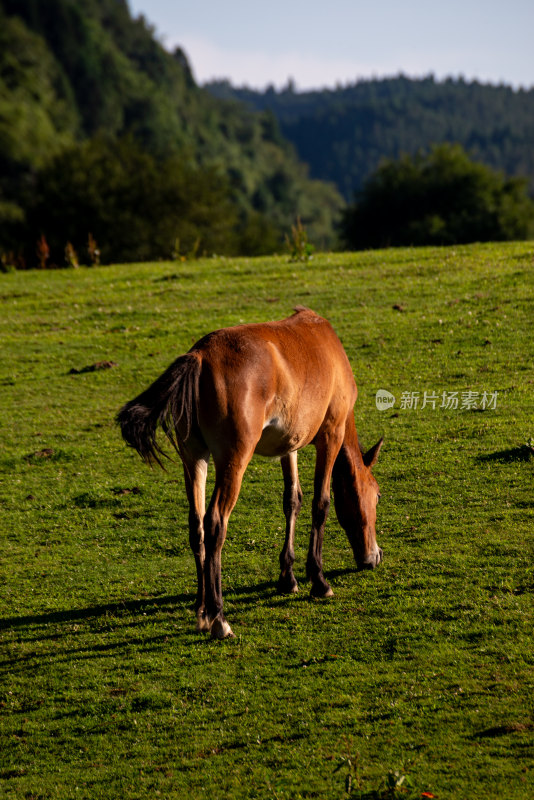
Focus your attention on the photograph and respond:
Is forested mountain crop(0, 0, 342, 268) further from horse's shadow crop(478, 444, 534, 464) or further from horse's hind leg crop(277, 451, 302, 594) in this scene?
horse's hind leg crop(277, 451, 302, 594)

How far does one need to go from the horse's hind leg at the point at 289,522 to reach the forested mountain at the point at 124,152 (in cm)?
1924

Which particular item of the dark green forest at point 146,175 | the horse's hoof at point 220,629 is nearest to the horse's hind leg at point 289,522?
the horse's hoof at point 220,629

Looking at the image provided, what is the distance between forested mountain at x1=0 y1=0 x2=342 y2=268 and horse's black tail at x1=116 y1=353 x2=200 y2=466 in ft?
67.2

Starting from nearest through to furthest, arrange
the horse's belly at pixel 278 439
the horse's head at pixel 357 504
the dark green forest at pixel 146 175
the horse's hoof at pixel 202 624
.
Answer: the horse's hoof at pixel 202 624 < the horse's belly at pixel 278 439 < the horse's head at pixel 357 504 < the dark green forest at pixel 146 175

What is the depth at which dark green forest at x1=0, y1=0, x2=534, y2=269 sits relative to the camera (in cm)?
5094

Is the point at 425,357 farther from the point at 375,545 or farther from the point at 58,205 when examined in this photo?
the point at 58,205

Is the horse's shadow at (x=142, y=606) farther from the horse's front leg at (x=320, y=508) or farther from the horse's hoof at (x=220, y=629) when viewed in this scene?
the horse's hoof at (x=220, y=629)

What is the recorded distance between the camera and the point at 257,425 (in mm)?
7035

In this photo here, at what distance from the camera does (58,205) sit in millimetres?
49969

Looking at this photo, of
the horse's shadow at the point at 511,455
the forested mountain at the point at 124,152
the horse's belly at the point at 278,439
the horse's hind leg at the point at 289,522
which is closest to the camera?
the horse's belly at the point at 278,439

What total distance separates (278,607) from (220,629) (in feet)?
2.70

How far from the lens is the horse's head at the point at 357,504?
8.45 meters

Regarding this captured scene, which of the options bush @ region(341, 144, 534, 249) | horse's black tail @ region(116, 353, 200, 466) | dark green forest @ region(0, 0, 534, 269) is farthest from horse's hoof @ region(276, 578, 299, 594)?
bush @ region(341, 144, 534, 249)

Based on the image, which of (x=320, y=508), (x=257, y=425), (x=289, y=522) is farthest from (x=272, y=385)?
(x=289, y=522)
